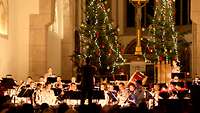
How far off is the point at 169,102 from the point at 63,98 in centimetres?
620

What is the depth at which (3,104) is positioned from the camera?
1053 cm

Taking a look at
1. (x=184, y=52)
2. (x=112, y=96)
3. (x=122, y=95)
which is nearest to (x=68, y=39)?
(x=184, y=52)

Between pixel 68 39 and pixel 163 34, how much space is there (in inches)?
233

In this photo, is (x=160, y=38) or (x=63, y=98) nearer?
(x=63, y=98)

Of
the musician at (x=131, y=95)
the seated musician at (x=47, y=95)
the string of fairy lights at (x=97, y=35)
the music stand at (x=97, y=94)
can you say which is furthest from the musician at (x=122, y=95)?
the string of fairy lights at (x=97, y=35)

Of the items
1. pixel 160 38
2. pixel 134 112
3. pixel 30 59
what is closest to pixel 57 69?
pixel 30 59

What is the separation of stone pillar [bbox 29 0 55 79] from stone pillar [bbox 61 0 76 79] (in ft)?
12.3

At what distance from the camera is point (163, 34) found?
2955 cm

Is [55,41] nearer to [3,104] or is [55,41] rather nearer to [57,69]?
[57,69]

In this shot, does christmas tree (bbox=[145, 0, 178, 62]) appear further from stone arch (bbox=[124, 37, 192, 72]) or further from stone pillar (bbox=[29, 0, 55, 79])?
stone pillar (bbox=[29, 0, 55, 79])

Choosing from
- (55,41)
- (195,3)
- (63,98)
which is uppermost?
(195,3)

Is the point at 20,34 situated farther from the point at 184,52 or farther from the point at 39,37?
the point at 184,52

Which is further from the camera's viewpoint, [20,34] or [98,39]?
[98,39]

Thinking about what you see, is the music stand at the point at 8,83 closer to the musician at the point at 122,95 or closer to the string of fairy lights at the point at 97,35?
the musician at the point at 122,95
